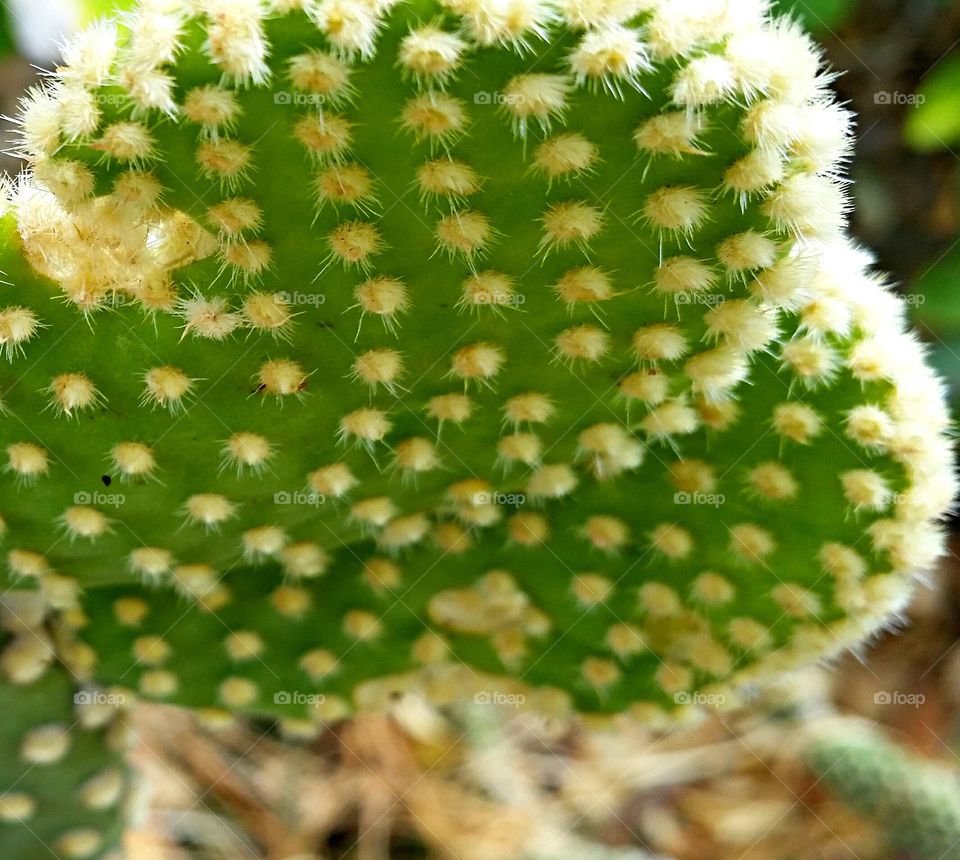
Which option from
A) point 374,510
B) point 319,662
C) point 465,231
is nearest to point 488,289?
point 465,231

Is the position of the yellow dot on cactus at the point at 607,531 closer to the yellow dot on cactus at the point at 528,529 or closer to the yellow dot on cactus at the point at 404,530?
the yellow dot on cactus at the point at 528,529

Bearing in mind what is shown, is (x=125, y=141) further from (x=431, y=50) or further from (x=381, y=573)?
(x=381, y=573)

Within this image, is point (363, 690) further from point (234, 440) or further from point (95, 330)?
point (95, 330)

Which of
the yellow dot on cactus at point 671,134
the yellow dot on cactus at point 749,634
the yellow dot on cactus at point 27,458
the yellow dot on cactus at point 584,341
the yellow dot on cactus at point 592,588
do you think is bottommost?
the yellow dot on cactus at point 27,458

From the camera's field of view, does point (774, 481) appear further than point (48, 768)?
No

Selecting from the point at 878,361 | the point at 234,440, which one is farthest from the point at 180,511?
the point at 878,361

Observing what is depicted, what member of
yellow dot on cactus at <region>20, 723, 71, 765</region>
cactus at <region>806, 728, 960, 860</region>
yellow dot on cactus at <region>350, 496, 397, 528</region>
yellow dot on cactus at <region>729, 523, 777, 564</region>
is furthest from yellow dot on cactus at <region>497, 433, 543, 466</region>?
cactus at <region>806, 728, 960, 860</region>

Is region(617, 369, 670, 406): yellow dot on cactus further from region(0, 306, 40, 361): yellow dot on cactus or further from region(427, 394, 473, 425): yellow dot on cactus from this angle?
region(0, 306, 40, 361): yellow dot on cactus

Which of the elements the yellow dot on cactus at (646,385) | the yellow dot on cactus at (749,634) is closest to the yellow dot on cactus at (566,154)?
the yellow dot on cactus at (646,385)
